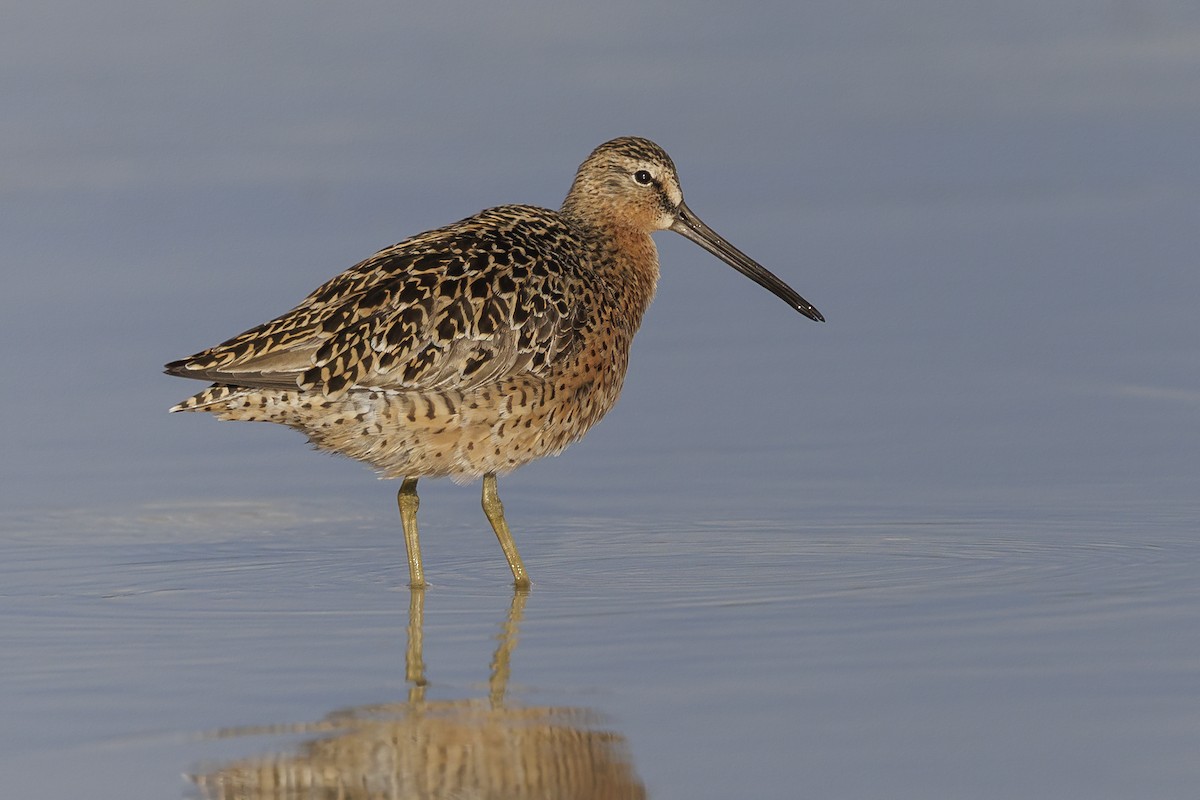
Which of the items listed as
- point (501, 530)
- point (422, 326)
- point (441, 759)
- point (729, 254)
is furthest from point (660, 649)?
point (729, 254)

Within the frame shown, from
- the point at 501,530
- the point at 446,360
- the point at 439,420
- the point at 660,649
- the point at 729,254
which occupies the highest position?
the point at 729,254

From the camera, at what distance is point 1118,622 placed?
220 inches

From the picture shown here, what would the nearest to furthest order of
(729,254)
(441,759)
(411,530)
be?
(441,759), (411,530), (729,254)

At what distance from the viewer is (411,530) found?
21.6 ft

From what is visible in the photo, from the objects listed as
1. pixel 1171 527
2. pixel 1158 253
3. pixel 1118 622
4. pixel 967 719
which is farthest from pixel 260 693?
pixel 1158 253

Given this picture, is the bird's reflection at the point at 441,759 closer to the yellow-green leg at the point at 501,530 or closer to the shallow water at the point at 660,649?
the shallow water at the point at 660,649

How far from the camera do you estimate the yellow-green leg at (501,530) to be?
6.46m

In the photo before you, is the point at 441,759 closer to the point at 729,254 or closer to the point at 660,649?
the point at 660,649

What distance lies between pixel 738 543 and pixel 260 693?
6.15ft

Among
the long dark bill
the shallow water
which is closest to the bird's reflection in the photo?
the shallow water

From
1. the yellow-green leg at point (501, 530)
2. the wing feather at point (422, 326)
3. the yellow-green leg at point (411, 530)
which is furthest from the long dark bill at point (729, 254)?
the yellow-green leg at point (411, 530)

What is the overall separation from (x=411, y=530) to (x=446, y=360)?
1.76ft

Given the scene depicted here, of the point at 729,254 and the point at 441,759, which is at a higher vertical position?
the point at 729,254

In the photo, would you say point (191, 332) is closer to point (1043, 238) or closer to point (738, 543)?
point (738, 543)
